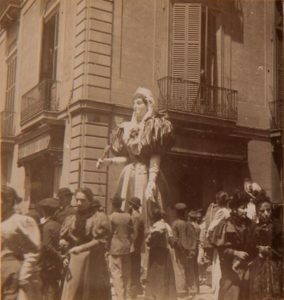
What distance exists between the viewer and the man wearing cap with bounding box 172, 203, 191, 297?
15.2ft

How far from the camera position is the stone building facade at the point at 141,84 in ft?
13.8

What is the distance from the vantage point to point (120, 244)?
4.23 meters

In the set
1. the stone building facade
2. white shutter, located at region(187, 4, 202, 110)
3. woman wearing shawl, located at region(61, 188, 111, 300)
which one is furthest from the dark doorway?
woman wearing shawl, located at region(61, 188, 111, 300)

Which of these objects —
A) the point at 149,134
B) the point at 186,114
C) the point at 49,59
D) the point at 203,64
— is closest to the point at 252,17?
the point at 203,64

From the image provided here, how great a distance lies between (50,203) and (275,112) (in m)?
2.58

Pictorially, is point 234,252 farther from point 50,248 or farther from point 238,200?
point 50,248

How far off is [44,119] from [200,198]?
1746mm

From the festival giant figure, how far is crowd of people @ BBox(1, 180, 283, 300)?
0.14 metres

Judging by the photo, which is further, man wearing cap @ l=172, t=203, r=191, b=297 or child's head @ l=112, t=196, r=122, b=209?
man wearing cap @ l=172, t=203, r=191, b=297

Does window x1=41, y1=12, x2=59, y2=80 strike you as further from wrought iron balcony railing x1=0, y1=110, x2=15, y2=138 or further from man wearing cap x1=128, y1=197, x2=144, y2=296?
man wearing cap x1=128, y1=197, x2=144, y2=296

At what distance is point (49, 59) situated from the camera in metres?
4.46

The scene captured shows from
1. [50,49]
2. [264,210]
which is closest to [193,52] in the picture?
[50,49]

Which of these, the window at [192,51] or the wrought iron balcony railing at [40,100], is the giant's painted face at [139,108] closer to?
the window at [192,51]

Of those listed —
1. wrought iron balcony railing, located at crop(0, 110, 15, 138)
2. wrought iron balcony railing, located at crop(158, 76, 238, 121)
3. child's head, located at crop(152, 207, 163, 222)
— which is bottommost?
child's head, located at crop(152, 207, 163, 222)
